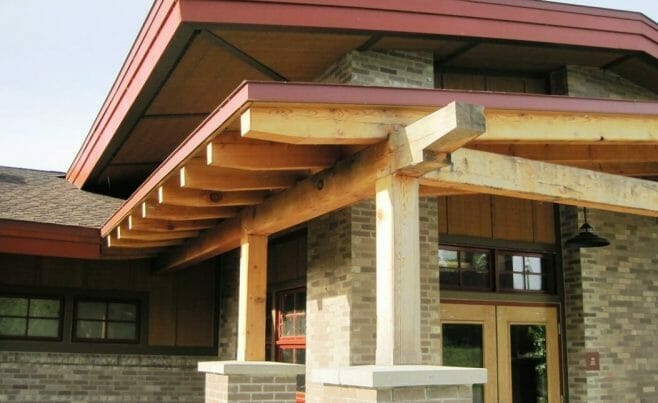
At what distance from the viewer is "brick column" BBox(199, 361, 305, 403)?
605 centimetres

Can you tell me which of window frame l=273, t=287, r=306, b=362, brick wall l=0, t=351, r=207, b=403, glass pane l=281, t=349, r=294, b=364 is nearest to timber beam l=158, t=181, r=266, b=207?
window frame l=273, t=287, r=306, b=362

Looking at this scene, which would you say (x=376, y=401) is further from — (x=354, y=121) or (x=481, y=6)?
(x=481, y=6)

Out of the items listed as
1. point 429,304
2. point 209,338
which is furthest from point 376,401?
point 209,338

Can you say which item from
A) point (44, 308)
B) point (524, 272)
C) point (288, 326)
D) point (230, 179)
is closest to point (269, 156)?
point (230, 179)

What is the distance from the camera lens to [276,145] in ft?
18.9

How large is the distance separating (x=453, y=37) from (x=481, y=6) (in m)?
0.43

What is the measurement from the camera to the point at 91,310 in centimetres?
1101

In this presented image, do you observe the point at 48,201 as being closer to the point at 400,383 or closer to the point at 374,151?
the point at 374,151

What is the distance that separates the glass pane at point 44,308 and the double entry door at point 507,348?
5.57m

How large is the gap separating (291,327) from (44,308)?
12.4 feet

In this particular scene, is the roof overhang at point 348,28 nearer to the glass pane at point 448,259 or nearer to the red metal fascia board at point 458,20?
the red metal fascia board at point 458,20

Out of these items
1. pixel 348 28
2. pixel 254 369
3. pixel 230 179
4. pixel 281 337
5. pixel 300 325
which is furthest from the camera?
pixel 281 337

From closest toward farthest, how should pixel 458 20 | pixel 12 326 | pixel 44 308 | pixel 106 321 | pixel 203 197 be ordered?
pixel 203 197 < pixel 458 20 < pixel 12 326 < pixel 44 308 < pixel 106 321

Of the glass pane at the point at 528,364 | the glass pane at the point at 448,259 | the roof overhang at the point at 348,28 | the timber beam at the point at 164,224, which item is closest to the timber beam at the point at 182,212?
the timber beam at the point at 164,224
